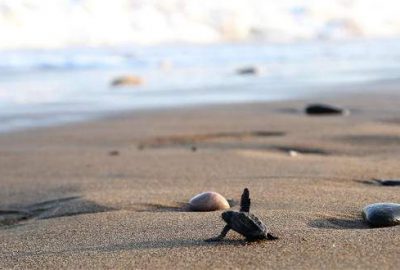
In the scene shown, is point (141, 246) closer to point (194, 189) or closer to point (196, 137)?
point (194, 189)

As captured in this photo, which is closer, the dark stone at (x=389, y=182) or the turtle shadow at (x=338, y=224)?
the turtle shadow at (x=338, y=224)

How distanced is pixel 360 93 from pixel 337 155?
11.5ft

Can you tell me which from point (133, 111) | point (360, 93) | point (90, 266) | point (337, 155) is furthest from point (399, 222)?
point (360, 93)

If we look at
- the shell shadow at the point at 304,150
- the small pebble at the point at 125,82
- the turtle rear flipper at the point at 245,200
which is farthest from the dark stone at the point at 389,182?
the small pebble at the point at 125,82

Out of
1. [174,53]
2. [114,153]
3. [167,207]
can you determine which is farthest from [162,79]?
[167,207]

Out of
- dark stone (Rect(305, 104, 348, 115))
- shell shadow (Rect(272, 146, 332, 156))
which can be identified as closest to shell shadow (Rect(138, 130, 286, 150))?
shell shadow (Rect(272, 146, 332, 156))

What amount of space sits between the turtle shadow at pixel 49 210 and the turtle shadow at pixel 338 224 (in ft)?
2.55

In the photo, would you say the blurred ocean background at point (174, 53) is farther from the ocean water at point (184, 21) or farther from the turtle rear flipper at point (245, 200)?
the turtle rear flipper at point (245, 200)

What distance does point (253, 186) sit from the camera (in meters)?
2.88

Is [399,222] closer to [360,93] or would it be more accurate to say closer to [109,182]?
[109,182]

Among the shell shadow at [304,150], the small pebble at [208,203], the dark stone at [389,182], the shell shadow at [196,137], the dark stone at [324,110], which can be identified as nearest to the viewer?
the small pebble at [208,203]

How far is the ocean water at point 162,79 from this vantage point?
706 cm

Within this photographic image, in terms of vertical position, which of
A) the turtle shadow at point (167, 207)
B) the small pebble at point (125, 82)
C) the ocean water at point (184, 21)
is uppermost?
the ocean water at point (184, 21)

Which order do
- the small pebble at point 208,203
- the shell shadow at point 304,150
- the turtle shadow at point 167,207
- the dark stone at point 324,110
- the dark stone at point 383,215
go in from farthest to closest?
the dark stone at point 324,110
the shell shadow at point 304,150
the turtle shadow at point 167,207
the small pebble at point 208,203
the dark stone at point 383,215
